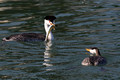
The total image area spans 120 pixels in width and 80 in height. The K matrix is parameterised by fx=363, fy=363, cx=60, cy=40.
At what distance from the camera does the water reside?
11523 mm

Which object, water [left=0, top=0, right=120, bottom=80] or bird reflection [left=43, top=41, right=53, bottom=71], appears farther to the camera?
bird reflection [left=43, top=41, right=53, bottom=71]

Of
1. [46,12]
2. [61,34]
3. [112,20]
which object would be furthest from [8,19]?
[112,20]

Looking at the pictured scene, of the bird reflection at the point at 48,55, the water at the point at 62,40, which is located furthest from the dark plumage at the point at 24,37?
the bird reflection at the point at 48,55

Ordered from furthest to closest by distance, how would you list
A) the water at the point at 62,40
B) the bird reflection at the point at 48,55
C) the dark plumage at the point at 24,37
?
the dark plumage at the point at 24,37 < the bird reflection at the point at 48,55 < the water at the point at 62,40

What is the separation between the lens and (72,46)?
1530 centimetres

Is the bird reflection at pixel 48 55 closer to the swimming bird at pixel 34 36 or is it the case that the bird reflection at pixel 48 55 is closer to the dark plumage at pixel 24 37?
the swimming bird at pixel 34 36

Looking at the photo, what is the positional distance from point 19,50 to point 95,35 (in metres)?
4.02

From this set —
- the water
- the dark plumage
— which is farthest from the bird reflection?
the dark plumage

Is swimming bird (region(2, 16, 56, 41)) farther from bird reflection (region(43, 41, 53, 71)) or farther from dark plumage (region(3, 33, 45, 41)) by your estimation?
bird reflection (region(43, 41, 53, 71))

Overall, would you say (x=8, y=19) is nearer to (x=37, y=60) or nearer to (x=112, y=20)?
(x=112, y=20)

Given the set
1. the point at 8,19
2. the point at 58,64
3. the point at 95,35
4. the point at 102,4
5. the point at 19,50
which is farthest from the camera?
the point at 102,4

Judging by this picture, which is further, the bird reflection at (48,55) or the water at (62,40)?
the bird reflection at (48,55)

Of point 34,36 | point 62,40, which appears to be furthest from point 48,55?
point 34,36

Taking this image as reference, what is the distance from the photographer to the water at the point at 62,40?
11523 millimetres
